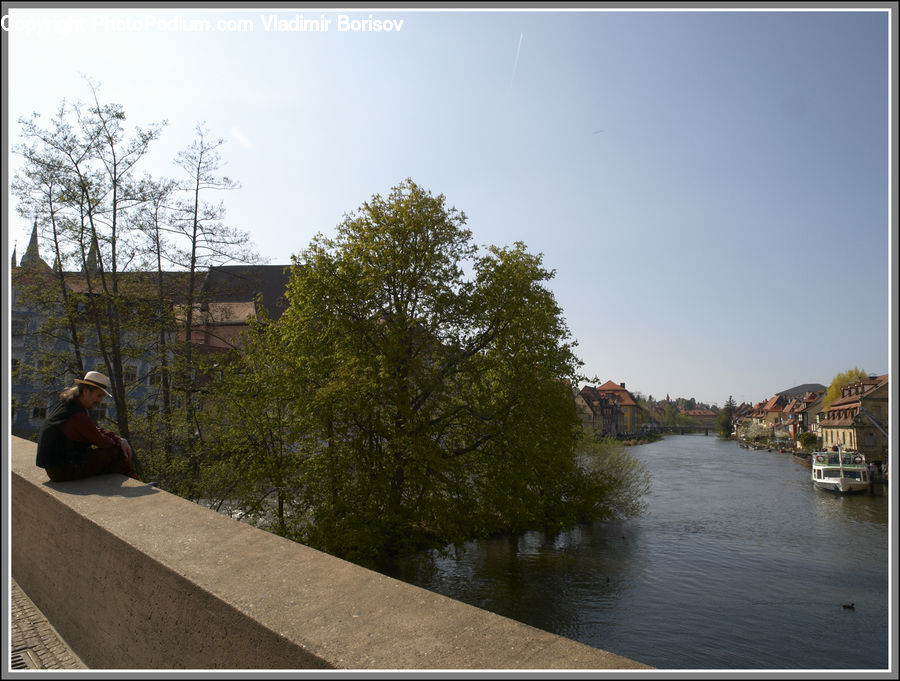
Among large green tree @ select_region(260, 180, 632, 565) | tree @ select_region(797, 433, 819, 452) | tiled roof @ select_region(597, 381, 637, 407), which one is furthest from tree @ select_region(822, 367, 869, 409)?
large green tree @ select_region(260, 180, 632, 565)

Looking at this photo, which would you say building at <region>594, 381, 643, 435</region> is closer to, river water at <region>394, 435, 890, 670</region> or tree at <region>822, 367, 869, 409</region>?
tree at <region>822, 367, 869, 409</region>

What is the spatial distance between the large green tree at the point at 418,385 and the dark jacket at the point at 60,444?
11634mm

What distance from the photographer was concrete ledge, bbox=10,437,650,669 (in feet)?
6.77

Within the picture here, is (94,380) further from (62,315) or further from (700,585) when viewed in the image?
(700,585)

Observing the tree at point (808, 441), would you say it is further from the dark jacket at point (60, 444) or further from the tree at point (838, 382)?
the dark jacket at point (60, 444)

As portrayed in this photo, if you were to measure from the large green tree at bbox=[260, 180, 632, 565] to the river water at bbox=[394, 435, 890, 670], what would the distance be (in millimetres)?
2774

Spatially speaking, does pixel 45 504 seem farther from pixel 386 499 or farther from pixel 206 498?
pixel 206 498

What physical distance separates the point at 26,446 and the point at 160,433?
55.3 ft

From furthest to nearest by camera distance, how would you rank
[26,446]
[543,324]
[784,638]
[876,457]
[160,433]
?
[876,457] → [160,433] → [543,324] → [784,638] → [26,446]

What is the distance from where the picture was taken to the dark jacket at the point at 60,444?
14.6ft

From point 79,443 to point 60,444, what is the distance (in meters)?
0.14

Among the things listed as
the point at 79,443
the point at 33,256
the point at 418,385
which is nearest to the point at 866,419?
the point at 418,385

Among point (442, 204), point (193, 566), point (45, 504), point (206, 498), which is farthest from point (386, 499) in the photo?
point (193, 566)

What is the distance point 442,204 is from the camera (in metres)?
20.5
